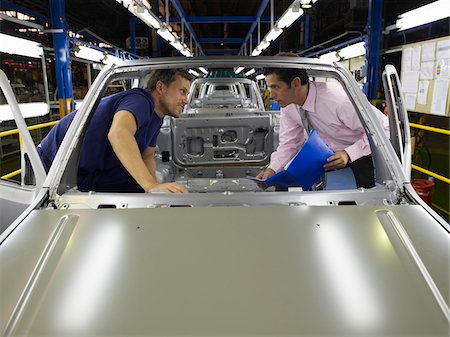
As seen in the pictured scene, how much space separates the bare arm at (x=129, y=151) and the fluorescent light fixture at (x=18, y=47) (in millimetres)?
5622

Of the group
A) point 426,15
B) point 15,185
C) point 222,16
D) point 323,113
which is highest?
point 222,16

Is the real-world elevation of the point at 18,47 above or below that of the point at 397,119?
above

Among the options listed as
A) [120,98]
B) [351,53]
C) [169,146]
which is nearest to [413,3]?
[351,53]

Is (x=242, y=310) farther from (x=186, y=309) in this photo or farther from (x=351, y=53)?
(x=351, y=53)

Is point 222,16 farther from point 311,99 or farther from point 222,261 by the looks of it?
point 222,261

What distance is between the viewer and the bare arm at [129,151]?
1.69 metres

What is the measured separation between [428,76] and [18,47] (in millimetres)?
6731

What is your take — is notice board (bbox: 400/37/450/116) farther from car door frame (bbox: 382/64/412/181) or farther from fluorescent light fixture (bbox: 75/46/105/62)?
fluorescent light fixture (bbox: 75/46/105/62)

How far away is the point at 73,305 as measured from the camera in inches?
39.6

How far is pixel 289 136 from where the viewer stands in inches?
112

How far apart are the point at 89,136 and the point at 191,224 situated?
1.04m

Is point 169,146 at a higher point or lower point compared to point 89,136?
lower

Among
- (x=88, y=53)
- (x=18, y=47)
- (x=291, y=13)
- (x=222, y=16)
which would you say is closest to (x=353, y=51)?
(x=291, y=13)

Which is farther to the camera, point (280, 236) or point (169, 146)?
point (169, 146)
